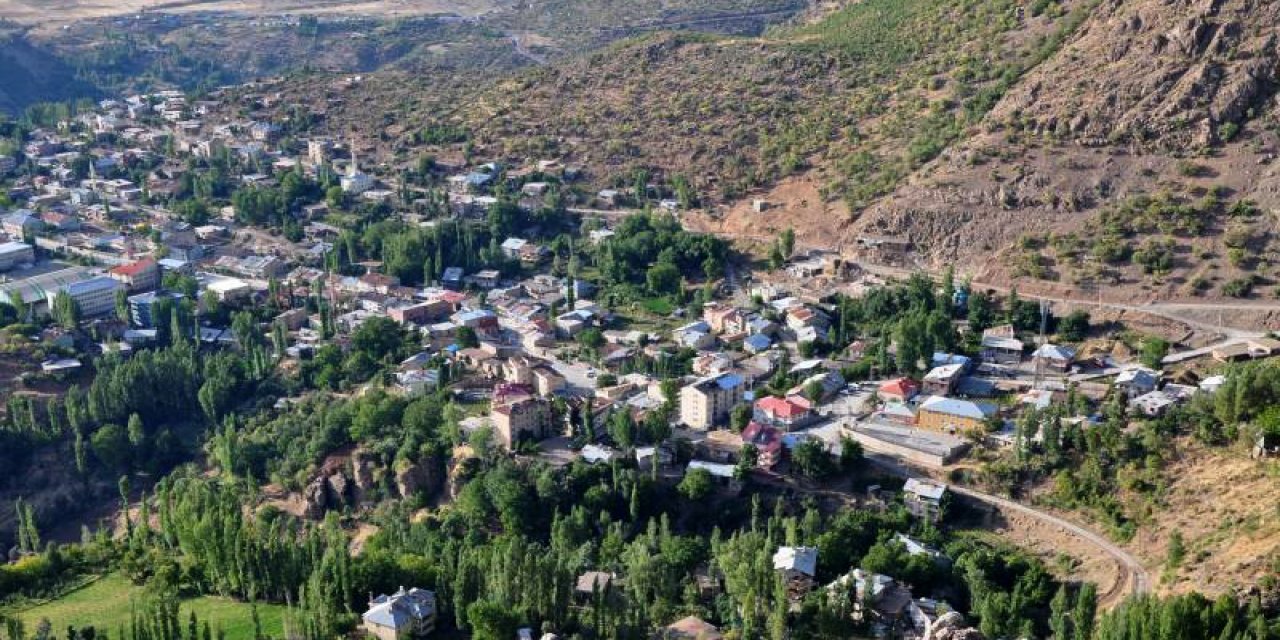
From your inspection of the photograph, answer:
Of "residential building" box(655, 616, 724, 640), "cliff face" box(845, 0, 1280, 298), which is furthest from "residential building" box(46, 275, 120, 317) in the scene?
"residential building" box(655, 616, 724, 640)

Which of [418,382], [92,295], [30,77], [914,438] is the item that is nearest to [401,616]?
[418,382]

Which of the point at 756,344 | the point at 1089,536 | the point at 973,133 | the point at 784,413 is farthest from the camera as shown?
the point at 973,133

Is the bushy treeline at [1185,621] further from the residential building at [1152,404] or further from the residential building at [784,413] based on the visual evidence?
the residential building at [784,413]

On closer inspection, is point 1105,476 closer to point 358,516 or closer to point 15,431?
point 358,516

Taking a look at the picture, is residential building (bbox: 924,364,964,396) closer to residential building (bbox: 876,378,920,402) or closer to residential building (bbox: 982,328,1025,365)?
residential building (bbox: 876,378,920,402)

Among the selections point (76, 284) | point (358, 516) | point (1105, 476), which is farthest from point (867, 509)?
point (76, 284)

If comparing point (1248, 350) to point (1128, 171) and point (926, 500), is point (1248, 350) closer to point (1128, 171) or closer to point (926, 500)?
point (1128, 171)

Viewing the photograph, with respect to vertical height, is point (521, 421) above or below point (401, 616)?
above
